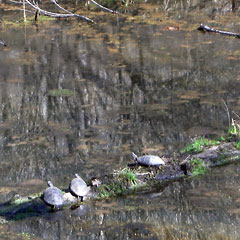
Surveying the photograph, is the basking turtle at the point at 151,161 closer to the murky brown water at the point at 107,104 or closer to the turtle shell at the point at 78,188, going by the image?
the murky brown water at the point at 107,104

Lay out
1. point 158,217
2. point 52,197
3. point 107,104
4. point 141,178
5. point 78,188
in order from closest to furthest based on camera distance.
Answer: point 158,217, point 52,197, point 78,188, point 141,178, point 107,104

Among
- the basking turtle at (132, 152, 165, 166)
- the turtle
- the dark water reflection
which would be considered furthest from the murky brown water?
the basking turtle at (132, 152, 165, 166)

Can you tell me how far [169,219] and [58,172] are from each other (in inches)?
84.9

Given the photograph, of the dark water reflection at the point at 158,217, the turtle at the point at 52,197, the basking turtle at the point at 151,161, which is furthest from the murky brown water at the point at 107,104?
the basking turtle at the point at 151,161

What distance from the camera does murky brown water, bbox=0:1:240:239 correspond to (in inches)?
267

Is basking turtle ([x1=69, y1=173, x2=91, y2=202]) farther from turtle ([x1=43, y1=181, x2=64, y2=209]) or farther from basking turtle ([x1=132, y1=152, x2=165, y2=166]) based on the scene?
basking turtle ([x1=132, y1=152, x2=165, y2=166])

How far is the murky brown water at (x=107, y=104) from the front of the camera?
22.2ft

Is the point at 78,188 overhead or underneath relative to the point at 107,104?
overhead

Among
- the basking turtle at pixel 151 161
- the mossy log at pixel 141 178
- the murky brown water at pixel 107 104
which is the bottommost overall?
the murky brown water at pixel 107 104

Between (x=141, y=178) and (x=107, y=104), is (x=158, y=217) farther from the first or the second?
(x=107, y=104)

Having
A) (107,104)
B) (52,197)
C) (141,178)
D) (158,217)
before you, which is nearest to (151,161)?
(141,178)

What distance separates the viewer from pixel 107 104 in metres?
11.1

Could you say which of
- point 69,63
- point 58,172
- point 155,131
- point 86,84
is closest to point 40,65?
point 69,63

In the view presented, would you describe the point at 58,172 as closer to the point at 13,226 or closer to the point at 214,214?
the point at 13,226
